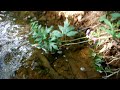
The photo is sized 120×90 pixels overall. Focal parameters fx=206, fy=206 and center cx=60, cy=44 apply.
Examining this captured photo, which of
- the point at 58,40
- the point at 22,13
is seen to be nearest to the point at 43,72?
the point at 58,40

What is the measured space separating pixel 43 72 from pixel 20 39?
689 millimetres

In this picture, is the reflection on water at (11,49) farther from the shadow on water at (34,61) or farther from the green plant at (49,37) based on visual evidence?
the green plant at (49,37)

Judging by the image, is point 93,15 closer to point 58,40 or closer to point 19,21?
point 58,40

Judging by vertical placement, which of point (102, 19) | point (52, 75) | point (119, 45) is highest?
point (102, 19)

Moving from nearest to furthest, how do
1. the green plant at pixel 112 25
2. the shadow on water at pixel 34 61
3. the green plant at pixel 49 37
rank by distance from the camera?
1. the shadow on water at pixel 34 61
2. the green plant at pixel 112 25
3. the green plant at pixel 49 37

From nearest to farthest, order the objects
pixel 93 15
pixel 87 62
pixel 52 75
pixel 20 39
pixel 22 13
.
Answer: pixel 52 75, pixel 87 62, pixel 20 39, pixel 93 15, pixel 22 13

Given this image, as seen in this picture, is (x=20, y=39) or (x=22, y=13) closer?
(x=20, y=39)

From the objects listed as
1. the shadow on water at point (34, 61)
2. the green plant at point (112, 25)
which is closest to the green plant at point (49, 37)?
the shadow on water at point (34, 61)

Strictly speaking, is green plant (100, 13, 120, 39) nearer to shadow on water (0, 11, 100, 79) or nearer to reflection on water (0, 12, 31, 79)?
shadow on water (0, 11, 100, 79)

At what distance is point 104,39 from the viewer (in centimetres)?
252

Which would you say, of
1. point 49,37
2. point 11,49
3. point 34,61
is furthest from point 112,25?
point 11,49

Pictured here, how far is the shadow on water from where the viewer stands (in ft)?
7.29

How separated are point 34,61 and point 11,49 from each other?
0.38 metres

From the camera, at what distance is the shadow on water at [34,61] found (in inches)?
87.5
